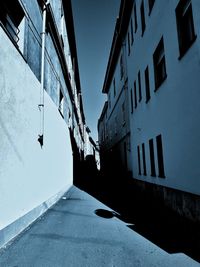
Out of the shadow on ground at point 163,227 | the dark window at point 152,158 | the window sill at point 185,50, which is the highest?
the window sill at point 185,50

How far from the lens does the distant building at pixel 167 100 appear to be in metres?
5.50

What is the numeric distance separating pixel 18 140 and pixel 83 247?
2441mm

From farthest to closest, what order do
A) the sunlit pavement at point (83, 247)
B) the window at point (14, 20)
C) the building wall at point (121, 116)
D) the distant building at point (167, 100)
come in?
the building wall at point (121, 116)
the distant building at point (167, 100)
the window at point (14, 20)
the sunlit pavement at point (83, 247)

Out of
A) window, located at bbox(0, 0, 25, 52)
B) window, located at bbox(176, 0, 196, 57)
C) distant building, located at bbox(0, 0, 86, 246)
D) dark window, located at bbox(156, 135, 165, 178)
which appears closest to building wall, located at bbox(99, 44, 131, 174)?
dark window, located at bbox(156, 135, 165, 178)

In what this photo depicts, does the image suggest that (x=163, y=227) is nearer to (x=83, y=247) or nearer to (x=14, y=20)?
(x=83, y=247)

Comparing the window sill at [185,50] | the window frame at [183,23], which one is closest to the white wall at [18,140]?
the window sill at [185,50]

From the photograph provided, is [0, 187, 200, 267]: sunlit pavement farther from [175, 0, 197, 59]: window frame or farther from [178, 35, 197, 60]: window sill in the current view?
[175, 0, 197, 59]: window frame

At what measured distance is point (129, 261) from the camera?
3.40 meters

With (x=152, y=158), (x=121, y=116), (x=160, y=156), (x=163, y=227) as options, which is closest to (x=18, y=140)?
(x=163, y=227)

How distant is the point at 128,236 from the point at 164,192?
334 cm

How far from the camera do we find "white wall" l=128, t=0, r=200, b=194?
5.39 metres

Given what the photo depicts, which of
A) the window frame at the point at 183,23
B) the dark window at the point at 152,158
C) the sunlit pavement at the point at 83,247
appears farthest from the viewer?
the dark window at the point at 152,158

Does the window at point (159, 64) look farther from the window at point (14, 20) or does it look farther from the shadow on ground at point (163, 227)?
the window at point (14, 20)

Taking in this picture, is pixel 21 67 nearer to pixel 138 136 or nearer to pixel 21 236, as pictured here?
pixel 21 236
